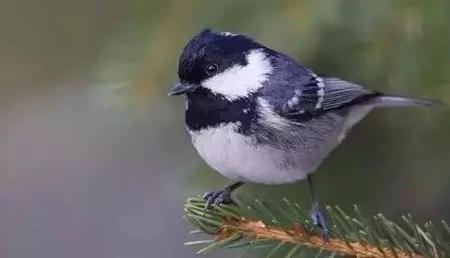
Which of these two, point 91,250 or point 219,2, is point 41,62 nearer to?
point 91,250

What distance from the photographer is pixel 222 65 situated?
42.9 inches

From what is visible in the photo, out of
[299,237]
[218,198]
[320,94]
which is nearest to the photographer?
[299,237]

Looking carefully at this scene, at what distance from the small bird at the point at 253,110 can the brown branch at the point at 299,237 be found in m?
0.04

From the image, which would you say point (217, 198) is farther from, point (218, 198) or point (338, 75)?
point (338, 75)

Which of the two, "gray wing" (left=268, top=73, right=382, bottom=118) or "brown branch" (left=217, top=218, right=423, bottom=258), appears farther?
"gray wing" (left=268, top=73, right=382, bottom=118)

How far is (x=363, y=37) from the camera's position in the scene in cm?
121

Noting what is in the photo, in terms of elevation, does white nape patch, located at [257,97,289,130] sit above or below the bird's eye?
below

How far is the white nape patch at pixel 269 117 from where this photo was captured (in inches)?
42.9

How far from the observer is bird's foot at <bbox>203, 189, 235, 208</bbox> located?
102cm

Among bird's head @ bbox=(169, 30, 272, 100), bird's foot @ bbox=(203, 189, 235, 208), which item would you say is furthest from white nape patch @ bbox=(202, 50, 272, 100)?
bird's foot @ bbox=(203, 189, 235, 208)

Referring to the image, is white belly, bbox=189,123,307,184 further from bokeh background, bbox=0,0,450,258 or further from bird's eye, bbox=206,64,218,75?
bokeh background, bbox=0,0,450,258

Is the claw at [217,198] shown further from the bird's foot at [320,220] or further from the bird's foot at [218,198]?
the bird's foot at [320,220]

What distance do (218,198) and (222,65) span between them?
174mm

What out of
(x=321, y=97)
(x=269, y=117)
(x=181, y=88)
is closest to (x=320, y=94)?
(x=321, y=97)
